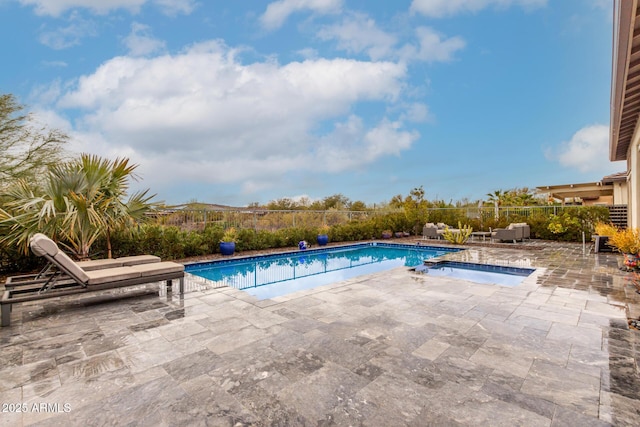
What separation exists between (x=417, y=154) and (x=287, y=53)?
37.5 feet

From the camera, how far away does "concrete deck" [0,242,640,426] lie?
2.00 metres

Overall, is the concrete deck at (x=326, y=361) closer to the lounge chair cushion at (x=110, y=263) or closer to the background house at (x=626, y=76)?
the lounge chair cushion at (x=110, y=263)

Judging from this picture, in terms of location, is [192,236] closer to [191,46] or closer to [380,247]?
[191,46]

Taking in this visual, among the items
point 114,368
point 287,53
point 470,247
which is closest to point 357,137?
point 287,53

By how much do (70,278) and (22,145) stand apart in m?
7.02

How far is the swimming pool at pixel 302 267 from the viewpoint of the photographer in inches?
264

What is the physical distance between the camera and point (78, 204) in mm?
5363

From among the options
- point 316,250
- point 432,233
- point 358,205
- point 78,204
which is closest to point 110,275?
point 78,204

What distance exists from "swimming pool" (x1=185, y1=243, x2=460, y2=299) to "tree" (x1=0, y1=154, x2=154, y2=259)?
2313 millimetres

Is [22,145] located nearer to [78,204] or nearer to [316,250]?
[78,204]

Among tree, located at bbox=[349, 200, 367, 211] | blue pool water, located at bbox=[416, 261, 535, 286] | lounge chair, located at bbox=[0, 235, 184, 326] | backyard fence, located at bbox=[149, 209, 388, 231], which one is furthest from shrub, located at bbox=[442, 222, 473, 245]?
lounge chair, located at bbox=[0, 235, 184, 326]

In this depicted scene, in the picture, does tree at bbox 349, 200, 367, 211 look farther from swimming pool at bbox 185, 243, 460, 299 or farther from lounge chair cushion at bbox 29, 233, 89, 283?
lounge chair cushion at bbox 29, 233, 89, 283

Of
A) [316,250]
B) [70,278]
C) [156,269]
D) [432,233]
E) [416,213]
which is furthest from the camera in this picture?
[416,213]

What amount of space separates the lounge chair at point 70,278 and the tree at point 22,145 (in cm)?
557
